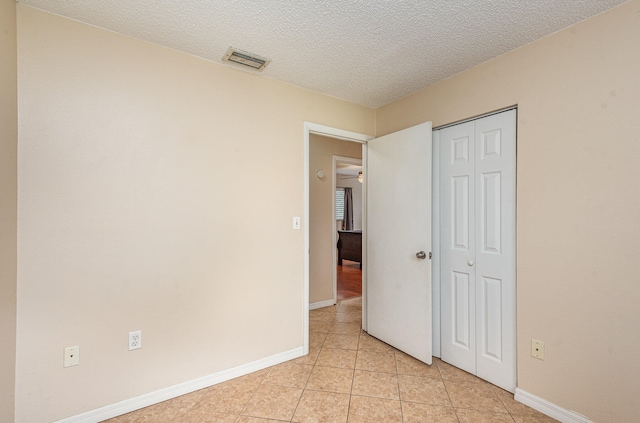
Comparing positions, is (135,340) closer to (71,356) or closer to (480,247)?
(71,356)

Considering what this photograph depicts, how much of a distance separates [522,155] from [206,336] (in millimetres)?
2552

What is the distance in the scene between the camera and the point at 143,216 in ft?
6.04

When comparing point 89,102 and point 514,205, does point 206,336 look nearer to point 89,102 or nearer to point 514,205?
point 89,102

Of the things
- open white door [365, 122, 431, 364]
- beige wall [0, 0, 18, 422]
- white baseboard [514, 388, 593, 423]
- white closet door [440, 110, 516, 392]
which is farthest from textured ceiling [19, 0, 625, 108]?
white baseboard [514, 388, 593, 423]

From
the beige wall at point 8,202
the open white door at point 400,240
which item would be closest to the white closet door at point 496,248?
the open white door at point 400,240

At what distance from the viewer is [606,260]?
1540 millimetres

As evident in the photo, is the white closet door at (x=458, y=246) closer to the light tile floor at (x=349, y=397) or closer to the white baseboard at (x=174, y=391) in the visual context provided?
the light tile floor at (x=349, y=397)

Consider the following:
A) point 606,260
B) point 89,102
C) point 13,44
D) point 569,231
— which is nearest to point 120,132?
point 89,102

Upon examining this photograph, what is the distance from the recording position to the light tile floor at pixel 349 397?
1.72m

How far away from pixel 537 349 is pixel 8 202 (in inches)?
125

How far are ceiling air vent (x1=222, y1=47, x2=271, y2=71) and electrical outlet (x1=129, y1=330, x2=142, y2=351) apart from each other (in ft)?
6.45

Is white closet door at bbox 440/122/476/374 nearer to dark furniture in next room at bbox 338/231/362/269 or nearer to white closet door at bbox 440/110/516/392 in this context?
white closet door at bbox 440/110/516/392

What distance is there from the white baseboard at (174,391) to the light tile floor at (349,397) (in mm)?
39

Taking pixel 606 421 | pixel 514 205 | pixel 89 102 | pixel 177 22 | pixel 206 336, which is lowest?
pixel 606 421
